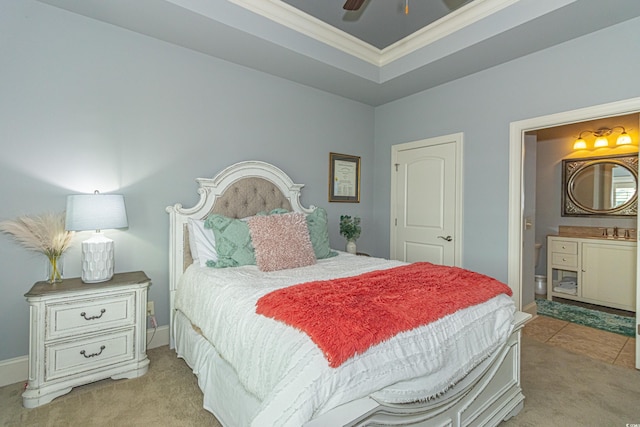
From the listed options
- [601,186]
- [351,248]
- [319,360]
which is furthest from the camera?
[601,186]

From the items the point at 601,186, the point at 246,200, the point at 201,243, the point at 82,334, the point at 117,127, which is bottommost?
the point at 82,334

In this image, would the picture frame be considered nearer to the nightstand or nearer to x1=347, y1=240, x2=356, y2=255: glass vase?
x1=347, y1=240, x2=356, y2=255: glass vase

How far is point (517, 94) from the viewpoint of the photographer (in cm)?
293

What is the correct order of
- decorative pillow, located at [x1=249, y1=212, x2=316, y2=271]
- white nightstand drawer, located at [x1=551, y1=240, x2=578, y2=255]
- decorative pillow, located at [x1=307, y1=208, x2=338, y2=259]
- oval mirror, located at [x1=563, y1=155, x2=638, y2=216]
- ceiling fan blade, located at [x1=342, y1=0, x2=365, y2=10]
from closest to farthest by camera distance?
1. ceiling fan blade, located at [x1=342, y1=0, x2=365, y2=10]
2. decorative pillow, located at [x1=249, y1=212, x2=316, y2=271]
3. decorative pillow, located at [x1=307, y1=208, x2=338, y2=259]
4. oval mirror, located at [x1=563, y1=155, x2=638, y2=216]
5. white nightstand drawer, located at [x1=551, y1=240, x2=578, y2=255]

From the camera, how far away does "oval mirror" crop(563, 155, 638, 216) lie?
12.9 ft

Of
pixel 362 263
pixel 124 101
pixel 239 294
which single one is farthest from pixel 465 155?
pixel 124 101

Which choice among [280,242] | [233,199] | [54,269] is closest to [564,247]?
[280,242]

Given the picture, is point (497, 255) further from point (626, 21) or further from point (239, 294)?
point (239, 294)

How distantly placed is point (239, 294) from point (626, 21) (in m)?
3.30

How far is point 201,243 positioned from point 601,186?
4.93 meters

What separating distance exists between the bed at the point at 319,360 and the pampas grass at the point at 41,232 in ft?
2.38

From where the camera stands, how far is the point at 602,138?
4.07m

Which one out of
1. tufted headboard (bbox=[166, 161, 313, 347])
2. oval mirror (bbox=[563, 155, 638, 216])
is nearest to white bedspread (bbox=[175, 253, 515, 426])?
tufted headboard (bbox=[166, 161, 313, 347])

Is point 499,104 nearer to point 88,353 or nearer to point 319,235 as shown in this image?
point 319,235
